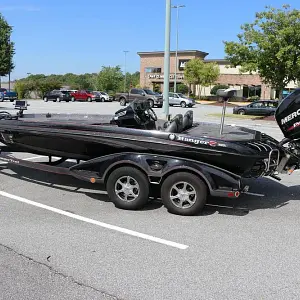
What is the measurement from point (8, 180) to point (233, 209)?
157 inches

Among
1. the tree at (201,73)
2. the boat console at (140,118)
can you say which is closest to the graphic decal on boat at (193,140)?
the boat console at (140,118)

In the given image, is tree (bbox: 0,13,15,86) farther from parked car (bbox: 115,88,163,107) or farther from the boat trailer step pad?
the boat trailer step pad

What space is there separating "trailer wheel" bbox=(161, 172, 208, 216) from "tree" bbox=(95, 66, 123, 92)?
73.6 m

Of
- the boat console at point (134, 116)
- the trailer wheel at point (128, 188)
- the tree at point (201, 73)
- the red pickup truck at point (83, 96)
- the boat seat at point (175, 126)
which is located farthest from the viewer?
the tree at point (201, 73)

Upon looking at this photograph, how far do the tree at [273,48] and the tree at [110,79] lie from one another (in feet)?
172

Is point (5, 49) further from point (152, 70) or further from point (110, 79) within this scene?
point (152, 70)

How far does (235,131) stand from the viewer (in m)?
6.43

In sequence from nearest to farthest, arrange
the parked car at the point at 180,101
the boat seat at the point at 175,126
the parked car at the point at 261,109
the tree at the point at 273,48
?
the boat seat at the point at 175,126
the tree at the point at 273,48
the parked car at the point at 261,109
the parked car at the point at 180,101

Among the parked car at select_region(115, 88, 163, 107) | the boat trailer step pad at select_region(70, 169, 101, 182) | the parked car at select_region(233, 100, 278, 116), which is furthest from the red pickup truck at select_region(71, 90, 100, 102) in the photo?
the boat trailer step pad at select_region(70, 169, 101, 182)

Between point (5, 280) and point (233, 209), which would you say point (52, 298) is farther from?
point (233, 209)

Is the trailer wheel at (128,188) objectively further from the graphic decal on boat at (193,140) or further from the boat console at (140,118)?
the boat console at (140,118)

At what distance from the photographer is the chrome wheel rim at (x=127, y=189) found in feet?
18.3

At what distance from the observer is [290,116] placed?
5.83 meters

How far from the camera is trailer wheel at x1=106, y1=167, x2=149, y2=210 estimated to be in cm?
549
